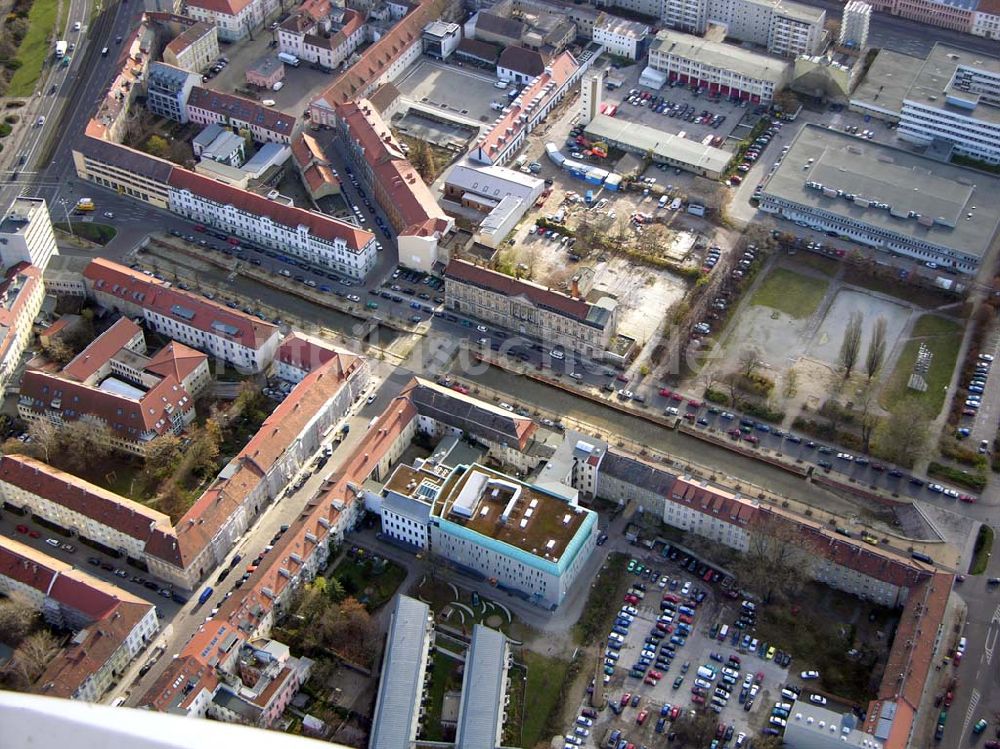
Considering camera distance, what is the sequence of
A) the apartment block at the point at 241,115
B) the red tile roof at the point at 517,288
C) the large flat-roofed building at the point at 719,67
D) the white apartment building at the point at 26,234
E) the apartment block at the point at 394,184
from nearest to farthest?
the red tile roof at the point at 517,288 → the white apartment building at the point at 26,234 → the apartment block at the point at 394,184 → the apartment block at the point at 241,115 → the large flat-roofed building at the point at 719,67

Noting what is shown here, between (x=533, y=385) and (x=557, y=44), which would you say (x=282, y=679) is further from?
(x=557, y=44)

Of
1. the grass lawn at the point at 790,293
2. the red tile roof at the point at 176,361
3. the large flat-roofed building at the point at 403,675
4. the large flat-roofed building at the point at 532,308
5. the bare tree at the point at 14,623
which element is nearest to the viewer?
the large flat-roofed building at the point at 403,675

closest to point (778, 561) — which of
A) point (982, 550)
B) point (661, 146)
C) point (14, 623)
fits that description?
point (982, 550)

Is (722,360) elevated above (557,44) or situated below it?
below

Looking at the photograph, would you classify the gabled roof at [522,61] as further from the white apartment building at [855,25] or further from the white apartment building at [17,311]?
the white apartment building at [17,311]

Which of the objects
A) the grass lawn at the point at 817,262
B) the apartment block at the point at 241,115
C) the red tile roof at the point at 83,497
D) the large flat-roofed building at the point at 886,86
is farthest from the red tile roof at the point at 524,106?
the red tile roof at the point at 83,497

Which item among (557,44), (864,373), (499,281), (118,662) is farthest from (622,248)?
(118,662)

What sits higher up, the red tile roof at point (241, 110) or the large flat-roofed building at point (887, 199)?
the large flat-roofed building at point (887, 199)
